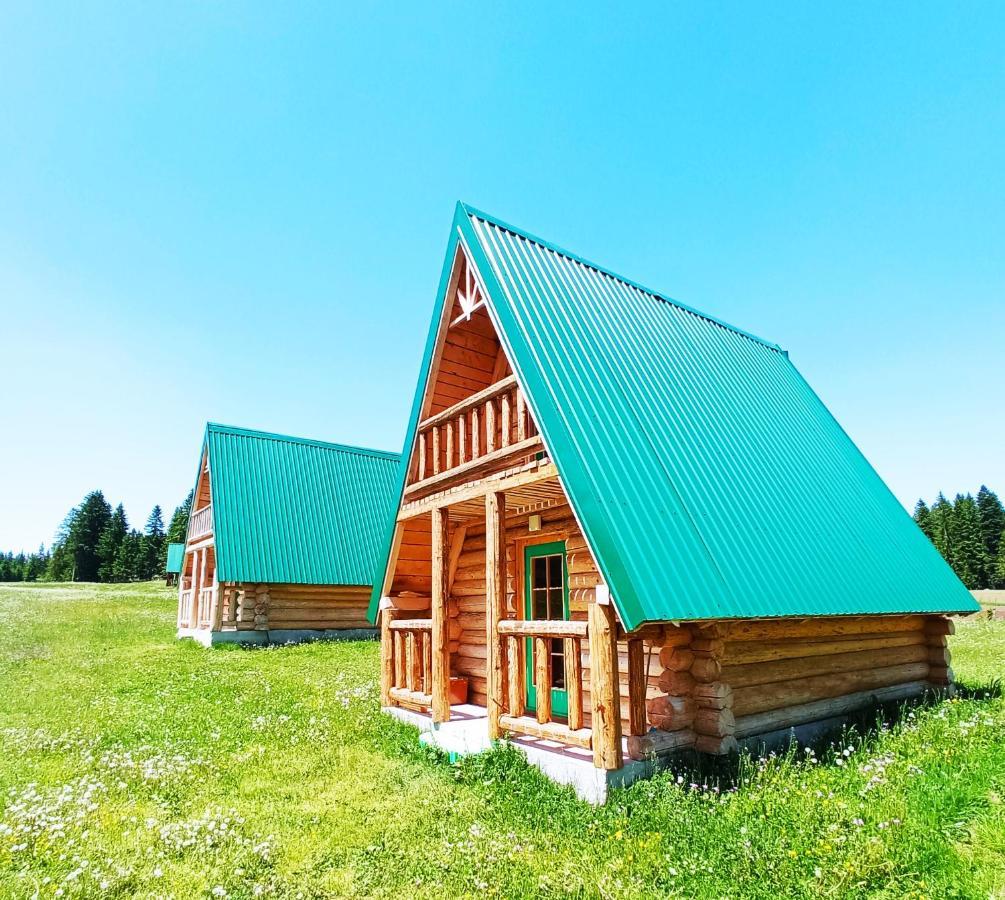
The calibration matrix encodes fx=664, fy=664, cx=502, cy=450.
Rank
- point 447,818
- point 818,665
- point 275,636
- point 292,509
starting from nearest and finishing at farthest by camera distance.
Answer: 1. point 447,818
2. point 818,665
3. point 275,636
4. point 292,509

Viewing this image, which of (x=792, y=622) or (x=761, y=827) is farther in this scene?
(x=792, y=622)

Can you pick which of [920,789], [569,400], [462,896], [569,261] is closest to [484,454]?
[569,400]

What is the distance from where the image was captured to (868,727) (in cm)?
926

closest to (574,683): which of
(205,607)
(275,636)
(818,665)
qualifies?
(818,665)

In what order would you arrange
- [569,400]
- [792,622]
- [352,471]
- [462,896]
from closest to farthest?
[462,896] → [569,400] → [792,622] → [352,471]

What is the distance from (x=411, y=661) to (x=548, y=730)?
373 centimetres

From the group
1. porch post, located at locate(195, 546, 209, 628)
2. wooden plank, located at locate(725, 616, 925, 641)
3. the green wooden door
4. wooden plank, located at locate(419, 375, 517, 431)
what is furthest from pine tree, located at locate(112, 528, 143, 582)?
wooden plank, located at locate(725, 616, 925, 641)

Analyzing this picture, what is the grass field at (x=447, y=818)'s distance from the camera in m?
5.11

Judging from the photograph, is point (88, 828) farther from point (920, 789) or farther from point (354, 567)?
point (354, 567)

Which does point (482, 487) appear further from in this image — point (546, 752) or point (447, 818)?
point (447, 818)

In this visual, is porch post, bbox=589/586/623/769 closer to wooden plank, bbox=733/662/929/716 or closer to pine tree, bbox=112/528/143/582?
wooden plank, bbox=733/662/929/716

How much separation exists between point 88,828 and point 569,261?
9.99 m

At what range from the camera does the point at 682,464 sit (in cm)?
871

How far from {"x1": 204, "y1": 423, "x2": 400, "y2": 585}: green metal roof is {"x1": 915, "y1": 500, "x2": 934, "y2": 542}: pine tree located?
77724mm
